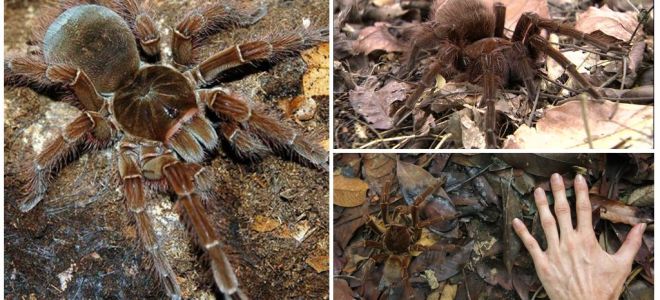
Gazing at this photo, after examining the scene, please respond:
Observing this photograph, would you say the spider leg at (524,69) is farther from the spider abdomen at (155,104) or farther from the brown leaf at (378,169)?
the spider abdomen at (155,104)

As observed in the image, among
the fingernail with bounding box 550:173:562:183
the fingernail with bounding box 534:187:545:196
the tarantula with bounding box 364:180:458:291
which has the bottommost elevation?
the tarantula with bounding box 364:180:458:291

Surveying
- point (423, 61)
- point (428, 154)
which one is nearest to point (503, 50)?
point (423, 61)

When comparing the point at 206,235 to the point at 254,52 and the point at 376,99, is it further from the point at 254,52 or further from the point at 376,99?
the point at 376,99

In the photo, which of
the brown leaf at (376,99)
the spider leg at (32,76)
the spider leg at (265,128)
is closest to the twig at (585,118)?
the brown leaf at (376,99)

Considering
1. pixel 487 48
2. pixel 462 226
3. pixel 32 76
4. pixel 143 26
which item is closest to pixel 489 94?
pixel 487 48

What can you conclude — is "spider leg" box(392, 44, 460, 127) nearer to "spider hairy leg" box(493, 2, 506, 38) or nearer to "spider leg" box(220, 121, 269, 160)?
"spider hairy leg" box(493, 2, 506, 38)

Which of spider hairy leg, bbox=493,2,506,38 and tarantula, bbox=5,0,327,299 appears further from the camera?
spider hairy leg, bbox=493,2,506,38

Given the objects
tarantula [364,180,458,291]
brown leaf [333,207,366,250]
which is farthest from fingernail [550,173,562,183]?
brown leaf [333,207,366,250]
